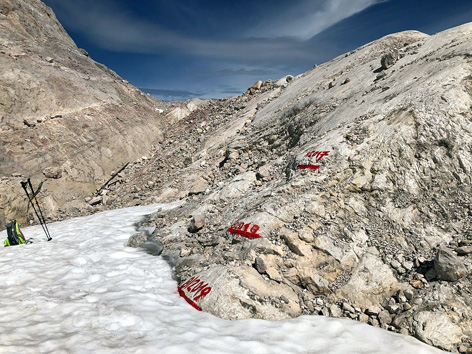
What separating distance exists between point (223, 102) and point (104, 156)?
40.6 ft

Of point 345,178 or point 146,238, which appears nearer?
point 345,178

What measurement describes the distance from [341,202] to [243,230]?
113 inches

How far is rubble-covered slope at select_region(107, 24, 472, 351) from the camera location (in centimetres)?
559

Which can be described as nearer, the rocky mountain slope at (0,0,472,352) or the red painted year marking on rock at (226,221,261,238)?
the rocky mountain slope at (0,0,472,352)

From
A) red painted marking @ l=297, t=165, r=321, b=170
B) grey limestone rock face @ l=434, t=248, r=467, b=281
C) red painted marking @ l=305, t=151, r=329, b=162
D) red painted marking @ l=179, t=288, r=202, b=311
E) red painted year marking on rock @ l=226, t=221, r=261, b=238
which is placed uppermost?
red painted marking @ l=305, t=151, r=329, b=162

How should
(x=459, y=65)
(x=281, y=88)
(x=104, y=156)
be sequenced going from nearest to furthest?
(x=459, y=65)
(x=104, y=156)
(x=281, y=88)

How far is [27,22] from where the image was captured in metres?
24.7

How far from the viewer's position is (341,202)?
7383 mm

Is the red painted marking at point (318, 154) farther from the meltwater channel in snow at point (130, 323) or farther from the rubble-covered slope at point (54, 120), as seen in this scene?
the rubble-covered slope at point (54, 120)

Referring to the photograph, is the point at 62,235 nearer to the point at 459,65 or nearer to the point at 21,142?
the point at 21,142

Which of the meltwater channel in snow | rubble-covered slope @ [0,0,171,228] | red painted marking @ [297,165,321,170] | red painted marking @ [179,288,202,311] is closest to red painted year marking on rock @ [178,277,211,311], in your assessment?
red painted marking @ [179,288,202,311]

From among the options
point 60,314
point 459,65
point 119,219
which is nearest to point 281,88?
point 459,65

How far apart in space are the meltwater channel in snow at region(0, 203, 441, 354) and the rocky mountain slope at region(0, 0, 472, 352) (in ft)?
1.44

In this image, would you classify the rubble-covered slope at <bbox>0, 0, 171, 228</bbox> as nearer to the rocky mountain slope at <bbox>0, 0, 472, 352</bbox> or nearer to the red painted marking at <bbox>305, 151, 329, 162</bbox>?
the rocky mountain slope at <bbox>0, 0, 472, 352</bbox>
